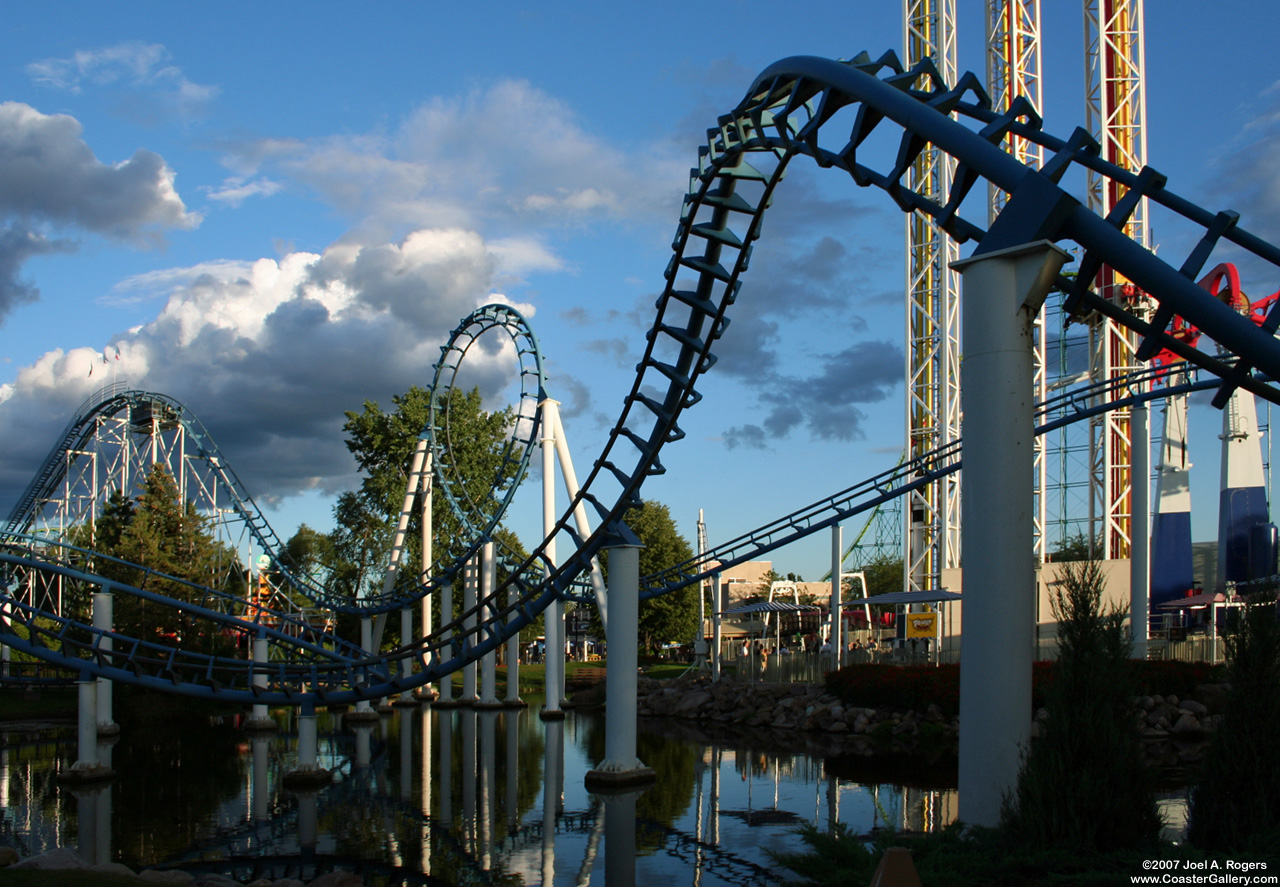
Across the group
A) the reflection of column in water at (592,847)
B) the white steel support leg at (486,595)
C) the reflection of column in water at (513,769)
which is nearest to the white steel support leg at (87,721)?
the reflection of column in water at (513,769)

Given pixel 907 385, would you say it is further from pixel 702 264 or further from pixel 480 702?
pixel 702 264

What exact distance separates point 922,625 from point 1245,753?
20869 mm

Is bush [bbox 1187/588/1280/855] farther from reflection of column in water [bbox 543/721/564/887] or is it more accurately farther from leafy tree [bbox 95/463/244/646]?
leafy tree [bbox 95/463/244/646]

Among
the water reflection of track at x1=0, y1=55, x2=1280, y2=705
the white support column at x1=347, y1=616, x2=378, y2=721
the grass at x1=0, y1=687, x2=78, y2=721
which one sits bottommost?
the grass at x1=0, y1=687, x2=78, y2=721

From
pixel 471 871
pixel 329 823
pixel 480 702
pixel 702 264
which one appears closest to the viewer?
pixel 471 871

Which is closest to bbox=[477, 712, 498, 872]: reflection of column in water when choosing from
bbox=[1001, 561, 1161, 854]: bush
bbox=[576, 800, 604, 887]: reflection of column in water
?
bbox=[576, 800, 604, 887]: reflection of column in water

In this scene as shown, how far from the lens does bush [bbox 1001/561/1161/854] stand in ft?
24.8

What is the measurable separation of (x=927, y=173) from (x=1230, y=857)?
33426 millimetres

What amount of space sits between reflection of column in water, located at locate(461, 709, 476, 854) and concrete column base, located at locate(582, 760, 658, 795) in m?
1.76

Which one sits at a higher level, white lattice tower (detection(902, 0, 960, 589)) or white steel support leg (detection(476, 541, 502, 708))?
white lattice tower (detection(902, 0, 960, 589))

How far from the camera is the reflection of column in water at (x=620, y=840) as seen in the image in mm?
→ 10250

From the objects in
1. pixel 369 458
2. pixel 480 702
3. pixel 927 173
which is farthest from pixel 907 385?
pixel 369 458

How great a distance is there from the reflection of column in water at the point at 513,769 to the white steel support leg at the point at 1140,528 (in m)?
11.9

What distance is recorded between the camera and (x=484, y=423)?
54.8m
